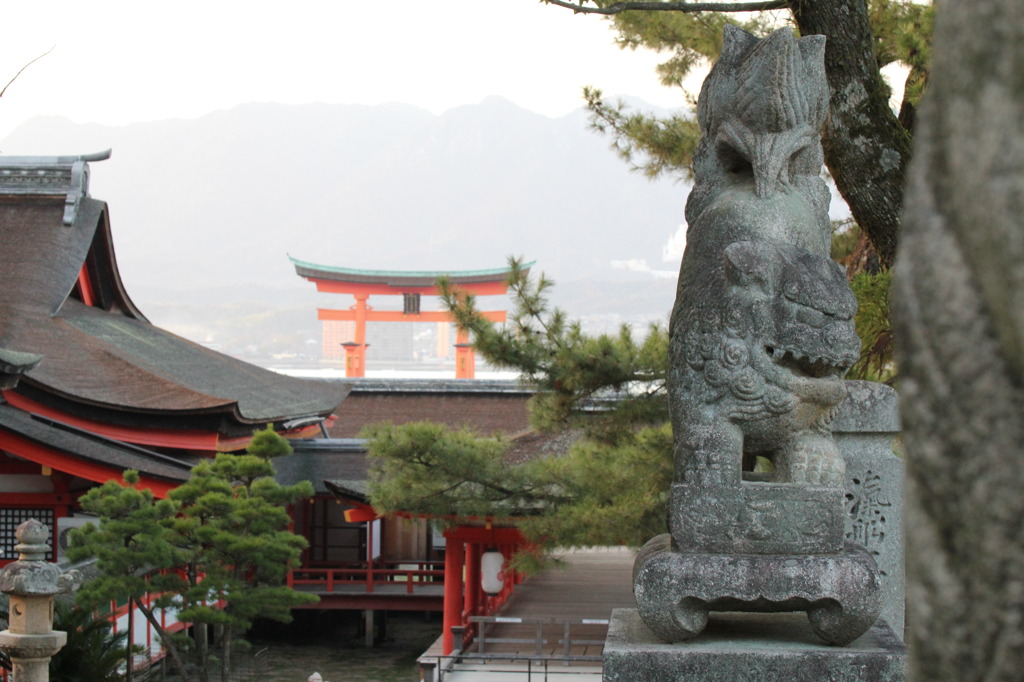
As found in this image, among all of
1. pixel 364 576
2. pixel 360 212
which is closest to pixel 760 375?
pixel 364 576

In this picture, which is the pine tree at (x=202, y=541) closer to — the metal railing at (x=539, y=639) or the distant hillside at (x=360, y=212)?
the metal railing at (x=539, y=639)

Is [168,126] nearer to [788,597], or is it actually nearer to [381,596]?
[381,596]

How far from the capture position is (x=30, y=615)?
5582mm

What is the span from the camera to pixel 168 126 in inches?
5974

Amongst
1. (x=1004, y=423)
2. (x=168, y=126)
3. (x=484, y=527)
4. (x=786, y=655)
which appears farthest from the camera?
(x=168, y=126)

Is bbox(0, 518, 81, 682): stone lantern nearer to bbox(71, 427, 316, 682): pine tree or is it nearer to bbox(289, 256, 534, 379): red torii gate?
bbox(71, 427, 316, 682): pine tree

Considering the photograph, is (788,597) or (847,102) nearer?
(788,597)

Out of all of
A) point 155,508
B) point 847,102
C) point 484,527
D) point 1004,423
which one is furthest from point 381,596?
point 1004,423

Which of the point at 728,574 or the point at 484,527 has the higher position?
the point at 728,574

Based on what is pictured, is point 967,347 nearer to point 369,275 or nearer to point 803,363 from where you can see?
point 803,363

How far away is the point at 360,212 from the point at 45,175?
11234 cm

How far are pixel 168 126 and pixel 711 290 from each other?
517ft

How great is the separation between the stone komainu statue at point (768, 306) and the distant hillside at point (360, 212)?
102542mm

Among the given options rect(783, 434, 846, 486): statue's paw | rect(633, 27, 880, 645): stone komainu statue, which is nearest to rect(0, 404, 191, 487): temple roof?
rect(633, 27, 880, 645): stone komainu statue
